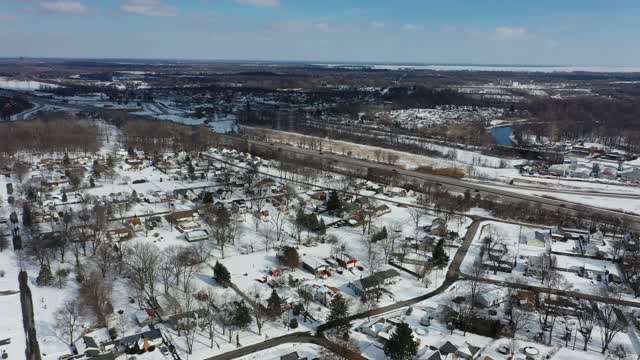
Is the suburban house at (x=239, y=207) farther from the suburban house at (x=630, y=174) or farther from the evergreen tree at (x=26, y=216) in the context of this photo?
the suburban house at (x=630, y=174)

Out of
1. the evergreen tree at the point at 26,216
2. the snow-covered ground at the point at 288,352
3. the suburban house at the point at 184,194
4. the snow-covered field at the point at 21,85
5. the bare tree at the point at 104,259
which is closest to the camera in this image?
the snow-covered ground at the point at 288,352

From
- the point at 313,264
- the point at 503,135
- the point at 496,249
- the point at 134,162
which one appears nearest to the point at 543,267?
the point at 496,249

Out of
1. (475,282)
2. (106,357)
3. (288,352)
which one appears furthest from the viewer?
(475,282)

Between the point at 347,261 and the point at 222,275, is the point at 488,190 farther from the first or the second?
the point at 222,275

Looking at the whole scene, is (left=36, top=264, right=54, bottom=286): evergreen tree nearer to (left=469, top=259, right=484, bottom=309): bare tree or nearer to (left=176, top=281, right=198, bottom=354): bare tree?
(left=176, top=281, right=198, bottom=354): bare tree

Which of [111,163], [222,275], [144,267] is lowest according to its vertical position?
Result: [222,275]

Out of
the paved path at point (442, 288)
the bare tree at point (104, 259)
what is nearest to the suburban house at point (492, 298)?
the paved path at point (442, 288)
